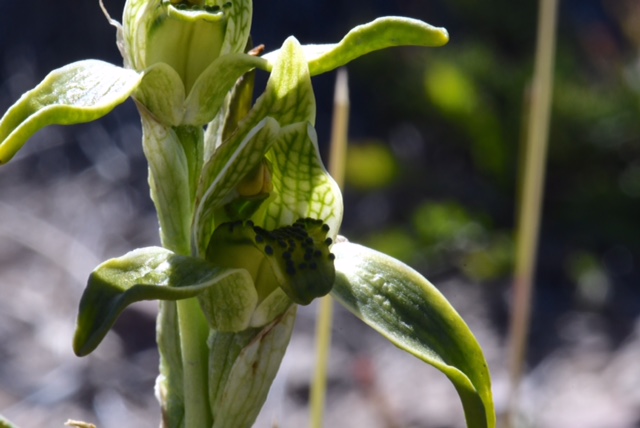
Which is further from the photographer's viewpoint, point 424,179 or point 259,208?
point 424,179

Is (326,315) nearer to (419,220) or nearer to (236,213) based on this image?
(236,213)

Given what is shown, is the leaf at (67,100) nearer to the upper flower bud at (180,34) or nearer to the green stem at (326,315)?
the upper flower bud at (180,34)

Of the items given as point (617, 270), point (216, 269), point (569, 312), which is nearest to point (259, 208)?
point (216, 269)

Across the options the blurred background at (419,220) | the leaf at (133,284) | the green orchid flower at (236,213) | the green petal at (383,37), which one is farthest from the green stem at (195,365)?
the blurred background at (419,220)

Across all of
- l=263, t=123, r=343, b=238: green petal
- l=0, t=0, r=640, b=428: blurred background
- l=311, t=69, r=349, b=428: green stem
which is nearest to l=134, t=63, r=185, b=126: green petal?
l=263, t=123, r=343, b=238: green petal

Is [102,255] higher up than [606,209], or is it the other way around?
[606,209]

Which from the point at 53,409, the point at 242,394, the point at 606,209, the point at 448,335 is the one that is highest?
the point at 448,335

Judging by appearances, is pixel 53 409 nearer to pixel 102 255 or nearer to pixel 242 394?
pixel 102 255

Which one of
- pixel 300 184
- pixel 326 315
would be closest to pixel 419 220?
pixel 326 315
